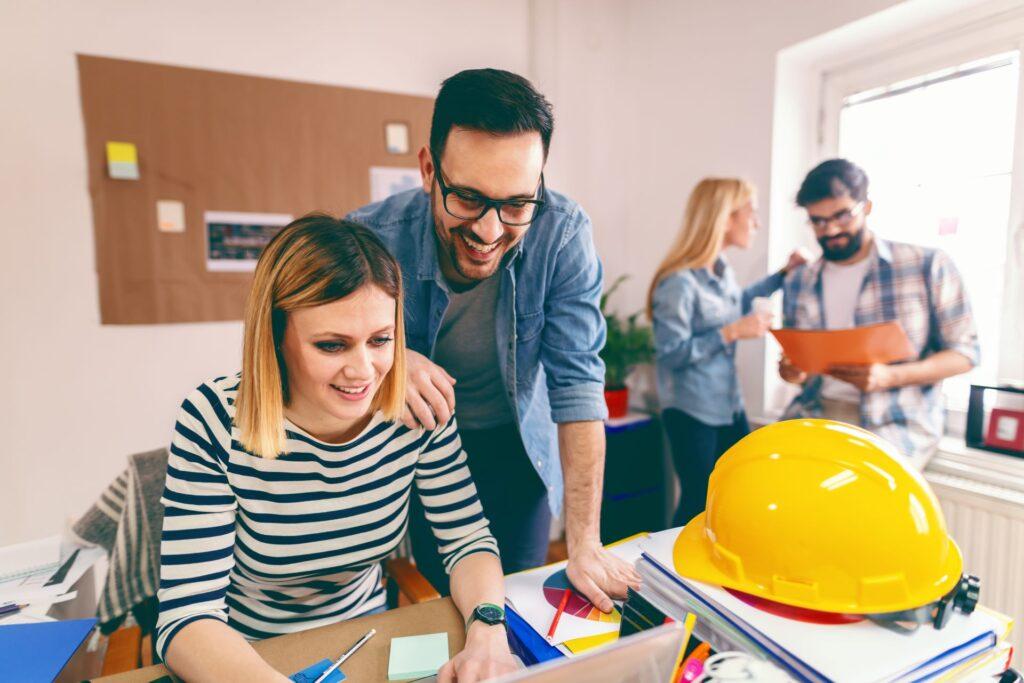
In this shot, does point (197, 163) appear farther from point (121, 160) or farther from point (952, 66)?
point (952, 66)

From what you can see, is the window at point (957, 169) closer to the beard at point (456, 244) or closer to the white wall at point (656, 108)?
the white wall at point (656, 108)

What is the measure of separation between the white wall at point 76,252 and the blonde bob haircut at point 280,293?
165 cm

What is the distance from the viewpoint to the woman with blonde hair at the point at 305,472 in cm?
87

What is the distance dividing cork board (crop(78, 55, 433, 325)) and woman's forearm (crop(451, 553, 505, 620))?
5.92 ft

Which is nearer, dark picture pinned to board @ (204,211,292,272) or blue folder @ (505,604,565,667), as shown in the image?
blue folder @ (505,604,565,667)

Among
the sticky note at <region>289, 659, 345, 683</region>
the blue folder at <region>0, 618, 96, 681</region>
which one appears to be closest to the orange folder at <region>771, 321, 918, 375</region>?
the sticky note at <region>289, 659, 345, 683</region>

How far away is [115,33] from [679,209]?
2.34 meters

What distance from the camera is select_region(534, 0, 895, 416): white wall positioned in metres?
2.50

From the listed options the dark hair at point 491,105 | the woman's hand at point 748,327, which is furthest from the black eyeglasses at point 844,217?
the dark hair at point 491,105

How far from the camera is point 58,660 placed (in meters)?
0.76

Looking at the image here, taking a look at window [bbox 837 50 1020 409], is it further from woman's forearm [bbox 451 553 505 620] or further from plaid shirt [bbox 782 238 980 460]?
woman's forearm [bbox 451 553 505 620]

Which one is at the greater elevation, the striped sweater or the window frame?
the window frame

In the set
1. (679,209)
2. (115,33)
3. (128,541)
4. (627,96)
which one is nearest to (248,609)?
(128,541)

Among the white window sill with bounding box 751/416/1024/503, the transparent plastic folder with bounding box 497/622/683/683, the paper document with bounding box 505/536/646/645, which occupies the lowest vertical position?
the white window sill with bounding box 751/416/1024/503
